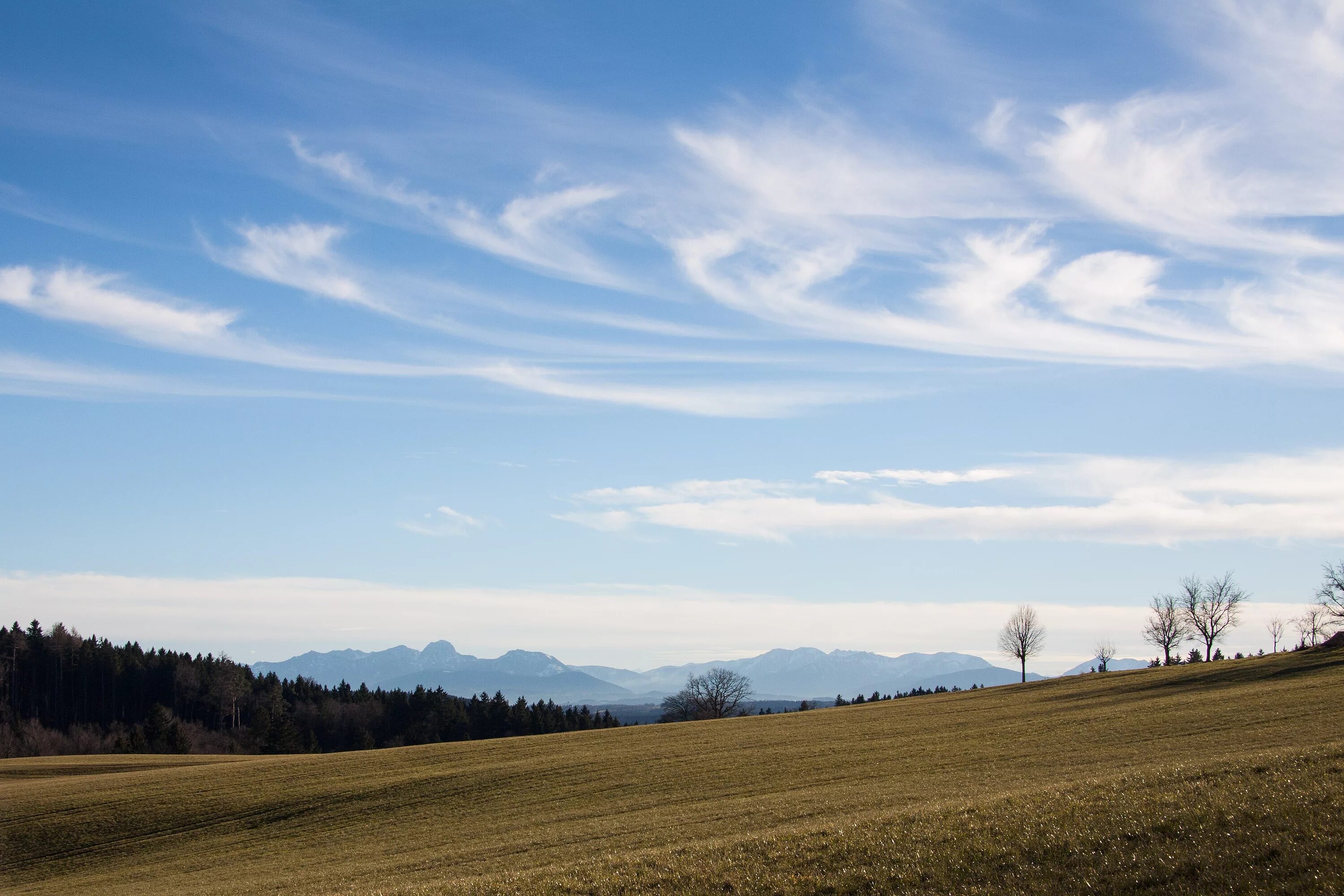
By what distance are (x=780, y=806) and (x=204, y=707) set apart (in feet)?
566

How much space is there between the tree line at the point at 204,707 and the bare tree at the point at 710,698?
1295cm

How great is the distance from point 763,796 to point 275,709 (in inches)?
5767

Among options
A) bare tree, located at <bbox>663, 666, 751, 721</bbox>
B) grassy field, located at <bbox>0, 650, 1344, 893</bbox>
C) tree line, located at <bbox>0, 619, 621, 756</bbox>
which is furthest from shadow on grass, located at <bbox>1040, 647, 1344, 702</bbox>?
tree line, located at <bbox>0, 619, 621, 756</bbox>

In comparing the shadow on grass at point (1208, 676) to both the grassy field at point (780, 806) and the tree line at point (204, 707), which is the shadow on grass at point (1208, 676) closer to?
the grassy field at point (780, 806)

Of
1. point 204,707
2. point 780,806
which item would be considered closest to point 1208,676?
point 780,806

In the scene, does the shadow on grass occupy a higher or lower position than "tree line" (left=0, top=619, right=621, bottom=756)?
higher

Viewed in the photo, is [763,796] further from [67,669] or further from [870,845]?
[67,669]

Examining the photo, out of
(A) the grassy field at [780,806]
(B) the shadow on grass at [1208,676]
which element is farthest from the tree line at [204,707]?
(B) the shadow on grass at [1208,676]

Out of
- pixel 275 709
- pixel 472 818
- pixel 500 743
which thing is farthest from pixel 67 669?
pixel 472 818

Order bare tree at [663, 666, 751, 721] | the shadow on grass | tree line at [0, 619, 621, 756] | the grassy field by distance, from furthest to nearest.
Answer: bare tree at [663, 666, 751, 721] < tree line at [0, 619, 621, 756] < the shadow on grass < the grassy field

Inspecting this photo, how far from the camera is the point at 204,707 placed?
171m

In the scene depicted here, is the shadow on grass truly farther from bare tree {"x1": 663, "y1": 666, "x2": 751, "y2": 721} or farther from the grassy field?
bare tree {"x1": 663, "y1": 666, "x2": 751, "y2": 721}

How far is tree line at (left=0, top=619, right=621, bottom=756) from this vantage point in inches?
6004

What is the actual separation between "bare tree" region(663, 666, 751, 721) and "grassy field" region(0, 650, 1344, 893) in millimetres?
77701
